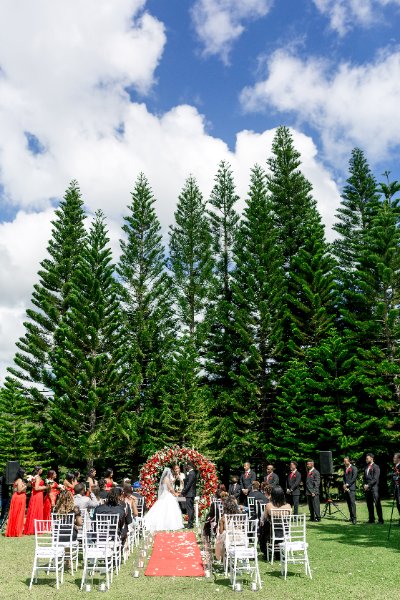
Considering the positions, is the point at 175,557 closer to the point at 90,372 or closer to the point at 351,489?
the point at 351,489

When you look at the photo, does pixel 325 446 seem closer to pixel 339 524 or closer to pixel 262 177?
pixel 339 524

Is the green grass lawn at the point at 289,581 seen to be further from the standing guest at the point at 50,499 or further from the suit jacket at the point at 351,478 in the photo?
the suit jacket at the point at 351,478

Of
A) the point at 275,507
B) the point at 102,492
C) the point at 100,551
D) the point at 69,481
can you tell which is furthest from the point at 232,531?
the point at 69,481

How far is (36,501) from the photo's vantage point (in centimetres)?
948

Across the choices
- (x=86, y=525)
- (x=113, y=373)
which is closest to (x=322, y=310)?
(x=113, y=373)

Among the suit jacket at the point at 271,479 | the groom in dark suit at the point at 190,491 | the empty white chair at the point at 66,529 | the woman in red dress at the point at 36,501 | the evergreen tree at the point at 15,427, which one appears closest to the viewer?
the empty white chair at the point at 66,529

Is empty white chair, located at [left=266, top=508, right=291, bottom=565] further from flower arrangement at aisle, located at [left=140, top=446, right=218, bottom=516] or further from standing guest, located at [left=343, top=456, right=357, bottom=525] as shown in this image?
flower arrangement at aisle, located at [left=140, top=446, right=218, bottom=516]

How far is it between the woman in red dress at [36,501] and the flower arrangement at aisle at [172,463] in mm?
3051

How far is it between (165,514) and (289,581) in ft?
18.0

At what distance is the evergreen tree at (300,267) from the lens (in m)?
20.9

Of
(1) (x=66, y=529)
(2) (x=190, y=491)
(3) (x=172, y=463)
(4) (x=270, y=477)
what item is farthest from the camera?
(3) (x=172, y=463)

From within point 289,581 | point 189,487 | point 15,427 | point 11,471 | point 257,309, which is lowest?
point 289,581

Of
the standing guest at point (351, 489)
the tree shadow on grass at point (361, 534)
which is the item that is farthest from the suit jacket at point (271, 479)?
the standing guest at point (351, 489)

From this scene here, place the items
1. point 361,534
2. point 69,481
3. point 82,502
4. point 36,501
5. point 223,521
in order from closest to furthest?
point 223,521 → point 82,502 → point 361,534 → point 69,481 → point 36,501
